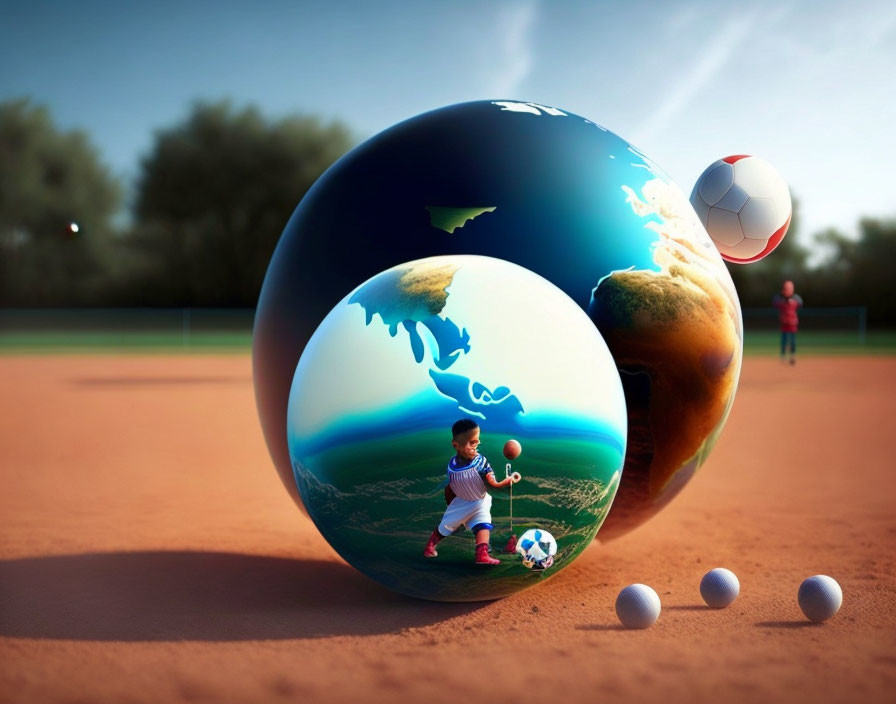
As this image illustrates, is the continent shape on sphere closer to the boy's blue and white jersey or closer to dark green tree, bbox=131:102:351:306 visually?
the boy's blue and white jersey

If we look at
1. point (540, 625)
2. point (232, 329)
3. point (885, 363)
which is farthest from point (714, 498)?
point (232, 329)

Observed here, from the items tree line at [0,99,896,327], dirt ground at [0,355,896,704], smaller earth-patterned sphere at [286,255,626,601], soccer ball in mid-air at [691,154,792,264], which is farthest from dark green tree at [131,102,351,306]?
smaller earth-patterned sphere at [286,255,626,601]

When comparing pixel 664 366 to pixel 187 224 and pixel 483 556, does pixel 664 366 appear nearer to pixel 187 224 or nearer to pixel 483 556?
pixel 483 556

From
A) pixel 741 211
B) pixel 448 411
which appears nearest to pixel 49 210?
pixel 741 211

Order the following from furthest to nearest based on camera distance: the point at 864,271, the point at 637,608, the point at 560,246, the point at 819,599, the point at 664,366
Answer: the point at 864,271 < the point at 664,366 < the point at 560,246 < the point at 819,599 < the point at 637,608

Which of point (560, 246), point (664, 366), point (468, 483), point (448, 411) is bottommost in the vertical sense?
point (468, 483)

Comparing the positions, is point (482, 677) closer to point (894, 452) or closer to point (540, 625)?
point (540, 625)

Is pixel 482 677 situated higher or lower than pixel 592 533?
lower
